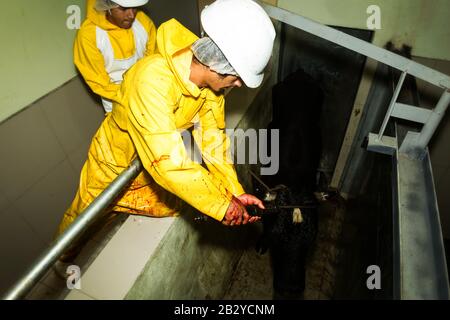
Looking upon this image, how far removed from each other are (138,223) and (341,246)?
2.91m

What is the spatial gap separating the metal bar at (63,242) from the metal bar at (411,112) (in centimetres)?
198

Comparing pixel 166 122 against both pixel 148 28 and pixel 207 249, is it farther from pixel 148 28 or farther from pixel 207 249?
pixel 148 28

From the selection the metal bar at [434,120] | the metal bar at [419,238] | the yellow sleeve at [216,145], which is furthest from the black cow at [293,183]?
the metal bar at [434,120]

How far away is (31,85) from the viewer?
8.29 ft

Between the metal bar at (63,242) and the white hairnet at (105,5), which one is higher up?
the white hairnet at (105,5)

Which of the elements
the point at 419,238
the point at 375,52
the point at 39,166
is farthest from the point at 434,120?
the point at 39,166

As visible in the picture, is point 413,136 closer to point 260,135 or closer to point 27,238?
point 260,135

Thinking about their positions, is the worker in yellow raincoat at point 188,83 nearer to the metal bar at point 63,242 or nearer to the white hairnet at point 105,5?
the metal bar at point 63,242

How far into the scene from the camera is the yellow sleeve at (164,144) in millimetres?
1461

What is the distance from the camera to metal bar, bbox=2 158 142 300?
1053mm

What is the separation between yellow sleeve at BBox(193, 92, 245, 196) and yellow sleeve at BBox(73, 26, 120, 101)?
3.48 feet

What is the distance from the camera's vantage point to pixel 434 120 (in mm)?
2062

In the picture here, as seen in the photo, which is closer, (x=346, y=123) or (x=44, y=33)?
(x=44, y=33)
